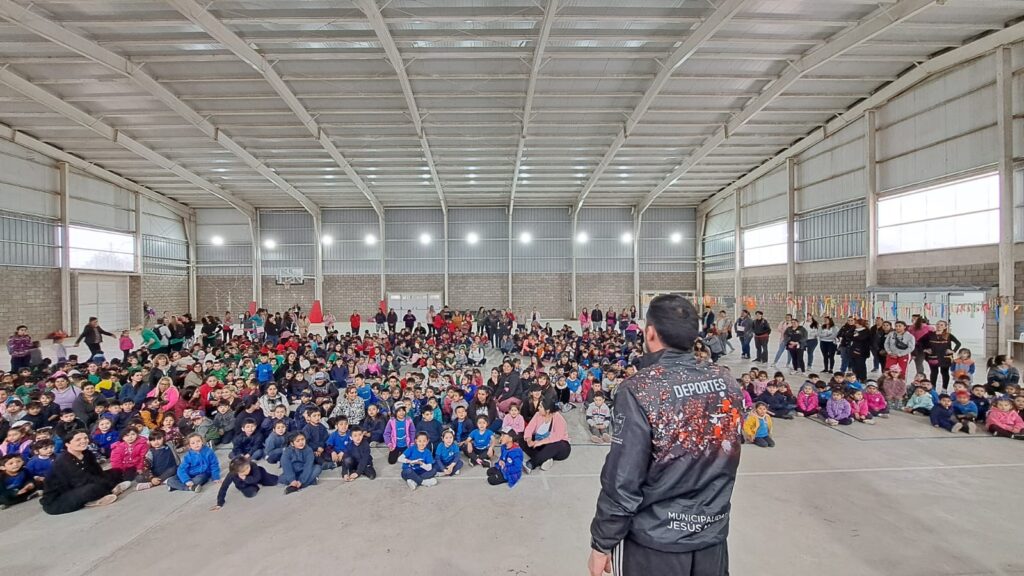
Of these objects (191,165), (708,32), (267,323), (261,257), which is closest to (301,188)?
(191,165)

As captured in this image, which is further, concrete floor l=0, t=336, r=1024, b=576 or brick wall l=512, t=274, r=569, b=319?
brick wall l=512, t=274, r=569, b=319

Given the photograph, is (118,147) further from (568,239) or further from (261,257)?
(568,239)

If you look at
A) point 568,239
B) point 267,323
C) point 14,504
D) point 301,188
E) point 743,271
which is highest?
point 301,188

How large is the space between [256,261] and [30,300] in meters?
10.0

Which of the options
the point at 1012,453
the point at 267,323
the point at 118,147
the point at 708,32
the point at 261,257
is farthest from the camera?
the point at 261,257

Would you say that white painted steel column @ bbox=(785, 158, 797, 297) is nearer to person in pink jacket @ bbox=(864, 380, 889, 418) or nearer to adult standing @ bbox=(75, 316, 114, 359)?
person in pink jacket @ bbox=(864, 380, 889, 418)

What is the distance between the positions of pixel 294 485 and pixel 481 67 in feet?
39.7

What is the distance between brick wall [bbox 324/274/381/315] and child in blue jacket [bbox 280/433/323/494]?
22878mm

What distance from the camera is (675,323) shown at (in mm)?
1919

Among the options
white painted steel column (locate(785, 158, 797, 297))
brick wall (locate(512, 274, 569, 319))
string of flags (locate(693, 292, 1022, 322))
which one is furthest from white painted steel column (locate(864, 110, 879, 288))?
brick wall (locate(512, 274, 569, 319))

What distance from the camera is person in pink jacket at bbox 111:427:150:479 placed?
224 inches

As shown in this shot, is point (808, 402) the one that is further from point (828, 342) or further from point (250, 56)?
point (250, 56)

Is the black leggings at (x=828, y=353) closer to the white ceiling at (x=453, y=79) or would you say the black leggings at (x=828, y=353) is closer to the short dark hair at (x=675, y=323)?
the white ceiling at (x=453, y=79)

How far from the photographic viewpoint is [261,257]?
2791 cm
